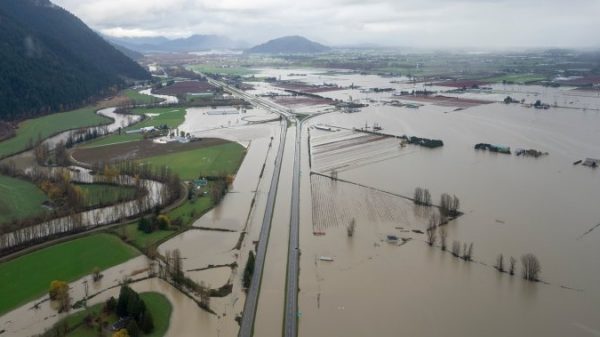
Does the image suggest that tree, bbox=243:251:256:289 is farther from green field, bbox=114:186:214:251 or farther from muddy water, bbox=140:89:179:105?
muddy water, bbox=140:89:179:105

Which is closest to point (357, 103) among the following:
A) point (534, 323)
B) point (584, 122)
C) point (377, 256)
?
point (584, 122)

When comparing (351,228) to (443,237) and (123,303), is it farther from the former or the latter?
(123,303)

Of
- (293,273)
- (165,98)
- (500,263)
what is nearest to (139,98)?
(165,98)

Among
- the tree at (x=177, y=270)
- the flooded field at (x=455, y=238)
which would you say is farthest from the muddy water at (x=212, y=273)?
the flooded field at (x=455, y=238)

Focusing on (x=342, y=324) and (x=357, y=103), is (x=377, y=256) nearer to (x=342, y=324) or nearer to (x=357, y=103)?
(x=342, y=324)

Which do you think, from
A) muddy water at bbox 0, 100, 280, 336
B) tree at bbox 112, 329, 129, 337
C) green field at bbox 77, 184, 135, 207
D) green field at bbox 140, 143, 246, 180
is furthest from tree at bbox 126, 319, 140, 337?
green field at bbox 140, 143, 246, 180

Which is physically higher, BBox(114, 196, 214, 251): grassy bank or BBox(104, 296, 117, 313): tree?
BBox(114, 196, 214, 251): grassy bank
